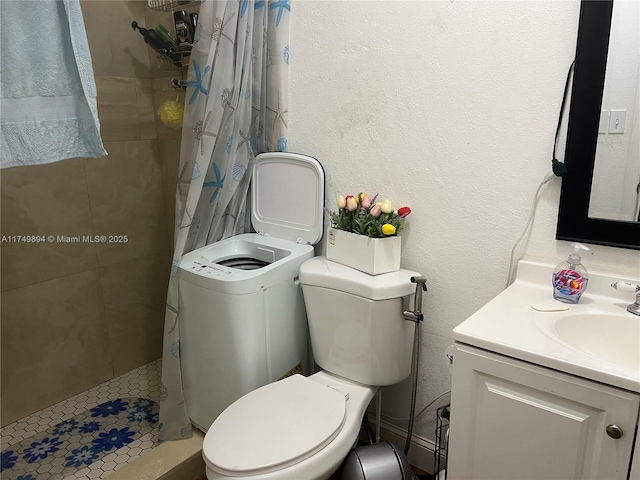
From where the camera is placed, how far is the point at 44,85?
1.14 meters

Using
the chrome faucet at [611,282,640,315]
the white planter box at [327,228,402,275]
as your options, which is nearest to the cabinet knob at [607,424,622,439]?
the chrome faucet at [611,282,640,315]

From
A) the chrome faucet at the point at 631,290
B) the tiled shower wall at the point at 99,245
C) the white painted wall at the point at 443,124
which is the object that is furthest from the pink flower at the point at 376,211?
the tiled shower wall at the point at 99,245

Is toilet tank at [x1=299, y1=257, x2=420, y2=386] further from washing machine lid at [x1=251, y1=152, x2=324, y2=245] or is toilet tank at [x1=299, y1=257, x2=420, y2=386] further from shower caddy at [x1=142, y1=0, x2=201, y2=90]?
shower caddy at [x1=142, y1=0, x2=201, y2=90]

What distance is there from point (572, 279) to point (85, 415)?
2.00 m

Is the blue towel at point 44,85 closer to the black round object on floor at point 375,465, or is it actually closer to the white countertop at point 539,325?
the white countertop at point 539,325

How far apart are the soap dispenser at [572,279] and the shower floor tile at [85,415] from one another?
159 cm

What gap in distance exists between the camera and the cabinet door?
3.06ft

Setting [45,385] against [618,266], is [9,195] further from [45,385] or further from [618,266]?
[618,266]

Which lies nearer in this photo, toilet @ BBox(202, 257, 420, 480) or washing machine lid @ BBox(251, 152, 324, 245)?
toilet @ BBox(202, 257, 420, 480)

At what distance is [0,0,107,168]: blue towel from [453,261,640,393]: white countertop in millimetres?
1068

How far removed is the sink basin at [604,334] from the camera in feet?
3.74

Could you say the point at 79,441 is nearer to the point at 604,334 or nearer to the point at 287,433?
the point at 287,433

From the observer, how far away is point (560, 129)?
1256 millimetres

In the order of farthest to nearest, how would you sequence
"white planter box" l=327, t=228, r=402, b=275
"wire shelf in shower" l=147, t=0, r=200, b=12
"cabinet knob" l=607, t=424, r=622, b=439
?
"wire shelf in shower" l=147, t=0, r=200, b=12 < "white planter box" l=327, t=228, r=402, b=275 < "cabinet knob" l=607, t=424, r=622, b=439
